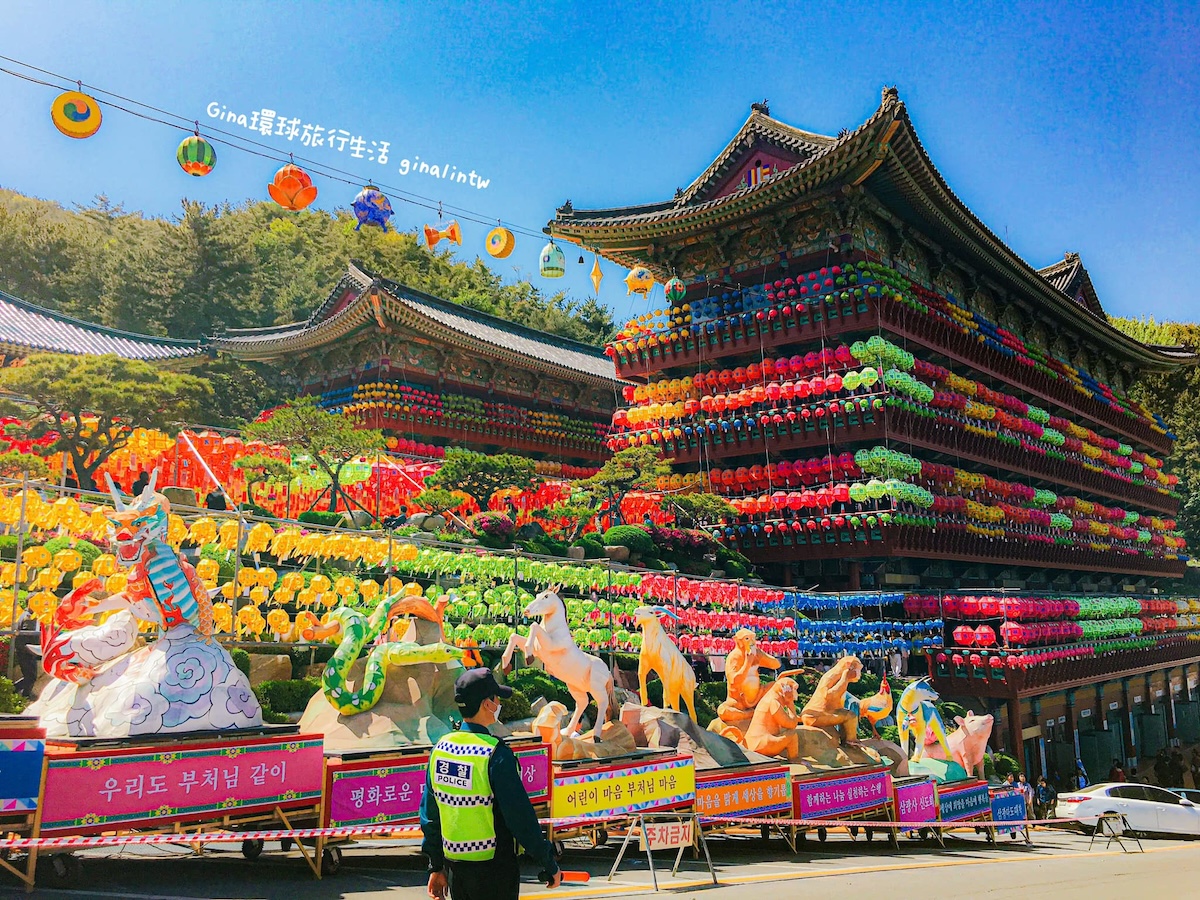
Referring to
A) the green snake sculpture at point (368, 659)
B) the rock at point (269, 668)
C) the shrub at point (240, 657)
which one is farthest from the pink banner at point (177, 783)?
the rock at point (269, 668)

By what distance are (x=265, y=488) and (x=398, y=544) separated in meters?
10.00

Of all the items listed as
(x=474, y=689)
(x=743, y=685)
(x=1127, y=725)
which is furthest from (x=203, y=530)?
(x=1127, y=725)

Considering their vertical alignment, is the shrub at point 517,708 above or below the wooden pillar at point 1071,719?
above

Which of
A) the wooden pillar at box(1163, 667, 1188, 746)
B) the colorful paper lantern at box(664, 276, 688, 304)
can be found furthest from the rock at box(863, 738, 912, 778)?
the wooden pillar at box(1163, 667, 1188, 746)

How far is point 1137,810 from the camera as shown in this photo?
18000 mm

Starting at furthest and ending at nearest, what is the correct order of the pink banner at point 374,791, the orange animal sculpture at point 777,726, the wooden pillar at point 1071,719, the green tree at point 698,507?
the wooden pillar at point 1071,719, the green tree at point 698,507, the orange animal sculpture at point 777,726, the pink banner at point 374,791

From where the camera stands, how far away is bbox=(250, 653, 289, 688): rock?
13.3 metres

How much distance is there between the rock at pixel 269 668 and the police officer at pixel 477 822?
9220 millimetres

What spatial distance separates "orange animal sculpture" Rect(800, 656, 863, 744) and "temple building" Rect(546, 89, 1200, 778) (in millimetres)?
11013

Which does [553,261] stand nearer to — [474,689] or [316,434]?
[316,434]

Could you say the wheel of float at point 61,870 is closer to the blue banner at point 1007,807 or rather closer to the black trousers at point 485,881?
the black trousers at point 485,881

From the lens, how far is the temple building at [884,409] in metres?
25.3

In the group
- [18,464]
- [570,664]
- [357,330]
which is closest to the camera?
[570,664]

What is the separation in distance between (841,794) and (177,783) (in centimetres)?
768
